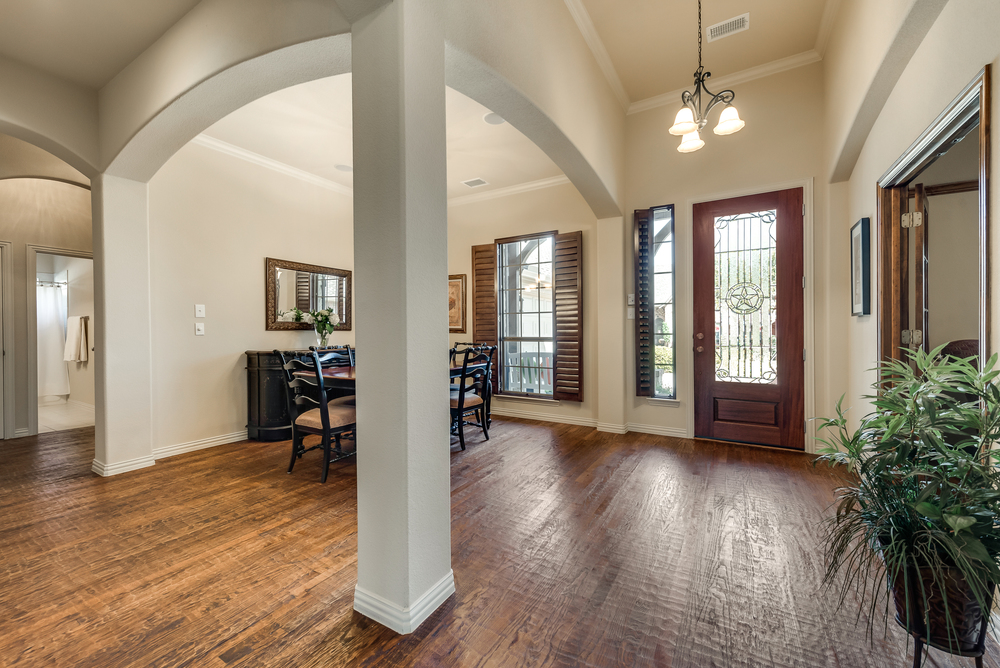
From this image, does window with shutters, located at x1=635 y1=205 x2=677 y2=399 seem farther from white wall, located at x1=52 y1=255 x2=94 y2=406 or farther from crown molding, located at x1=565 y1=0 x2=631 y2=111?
white wall, located at x1=52 y1=255 x2=94 y2=406

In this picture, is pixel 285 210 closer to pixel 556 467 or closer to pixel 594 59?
pixel 594 59

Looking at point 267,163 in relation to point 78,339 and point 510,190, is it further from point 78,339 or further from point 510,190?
point 78,339

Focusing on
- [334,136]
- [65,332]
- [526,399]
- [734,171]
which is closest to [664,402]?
[526,399]

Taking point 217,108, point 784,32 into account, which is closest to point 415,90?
point 217,108

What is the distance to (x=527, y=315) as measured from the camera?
16.9 ft

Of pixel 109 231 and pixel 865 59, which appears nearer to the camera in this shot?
pixel 865 59

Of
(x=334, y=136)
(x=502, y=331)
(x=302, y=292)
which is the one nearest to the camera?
(x=334, y=136)

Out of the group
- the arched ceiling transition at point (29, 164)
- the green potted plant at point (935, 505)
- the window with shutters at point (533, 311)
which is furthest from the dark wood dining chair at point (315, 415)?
the arched ceiling transition at point (29, 164)

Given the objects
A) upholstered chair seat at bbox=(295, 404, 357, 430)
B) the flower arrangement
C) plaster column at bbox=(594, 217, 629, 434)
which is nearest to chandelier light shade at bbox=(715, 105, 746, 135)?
plaster column at bbox=(594, 217, 629, 434)

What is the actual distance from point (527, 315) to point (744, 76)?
10.4 ft

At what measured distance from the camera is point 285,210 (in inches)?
181

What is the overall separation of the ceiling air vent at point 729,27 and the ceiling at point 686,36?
0.12ft

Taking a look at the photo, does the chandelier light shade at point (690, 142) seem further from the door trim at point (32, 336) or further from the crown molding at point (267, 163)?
the door trim at point (32, 336)

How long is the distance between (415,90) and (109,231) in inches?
123
